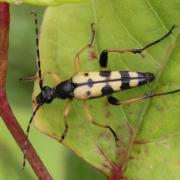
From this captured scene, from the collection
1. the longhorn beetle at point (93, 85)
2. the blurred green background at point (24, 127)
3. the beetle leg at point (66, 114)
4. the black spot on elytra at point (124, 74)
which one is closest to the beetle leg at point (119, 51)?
the longhorn beetle at point (93, 85)

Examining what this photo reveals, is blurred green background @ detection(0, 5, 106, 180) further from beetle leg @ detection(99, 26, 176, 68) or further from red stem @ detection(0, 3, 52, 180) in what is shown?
beetle leg @ detection(99, 26, 176, 68)

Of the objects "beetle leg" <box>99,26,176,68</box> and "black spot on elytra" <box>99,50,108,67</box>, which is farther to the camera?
"black spot on elytra" <box>99,50,108,67</box>

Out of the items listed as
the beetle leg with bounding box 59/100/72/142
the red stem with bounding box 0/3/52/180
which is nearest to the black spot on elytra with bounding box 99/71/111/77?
the beetle leg with bounding box 59/100/72/142

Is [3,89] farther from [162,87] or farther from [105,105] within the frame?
[162,87]

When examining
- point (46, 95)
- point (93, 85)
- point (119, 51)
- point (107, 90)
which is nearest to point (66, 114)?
point (46, 95)

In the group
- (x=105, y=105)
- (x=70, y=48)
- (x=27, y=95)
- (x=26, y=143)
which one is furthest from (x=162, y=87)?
(x=27, y=95)

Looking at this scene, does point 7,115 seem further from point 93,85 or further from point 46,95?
point 93,85

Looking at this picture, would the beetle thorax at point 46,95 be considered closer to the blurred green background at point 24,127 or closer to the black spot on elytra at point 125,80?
the blurred green background at point 24,127
